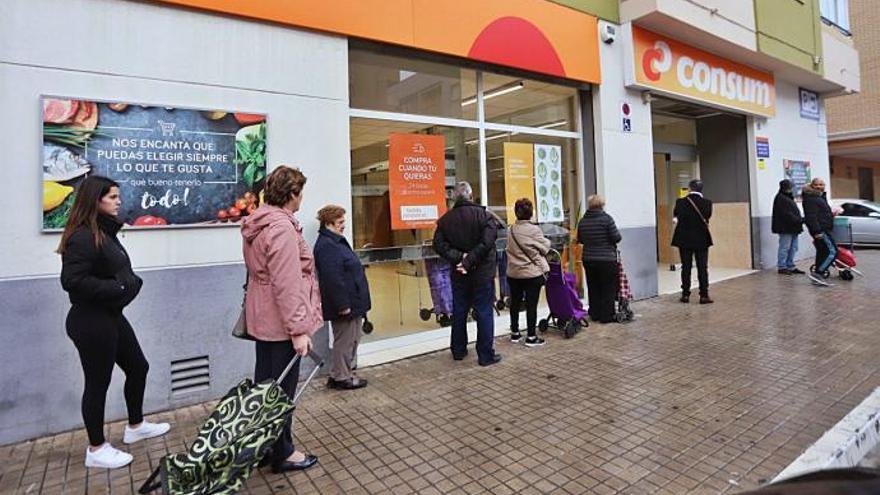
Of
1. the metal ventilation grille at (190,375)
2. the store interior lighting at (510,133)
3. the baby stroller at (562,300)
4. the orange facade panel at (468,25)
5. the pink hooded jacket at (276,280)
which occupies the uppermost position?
the orange facade panel at (468,25)

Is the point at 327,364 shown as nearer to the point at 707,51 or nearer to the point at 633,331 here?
the point at 633,331

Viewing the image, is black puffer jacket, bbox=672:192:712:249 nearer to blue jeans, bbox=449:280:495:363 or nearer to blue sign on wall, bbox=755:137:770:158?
blue jeans, bbox=449:280:495:363

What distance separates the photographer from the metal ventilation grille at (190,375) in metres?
4.34

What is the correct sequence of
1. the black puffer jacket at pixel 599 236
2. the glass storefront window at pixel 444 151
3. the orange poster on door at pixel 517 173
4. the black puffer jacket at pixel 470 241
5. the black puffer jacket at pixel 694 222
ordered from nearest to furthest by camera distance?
the black puffer jacket at pixel 470 241, the glass storefront window at pixel 444 151, the black puffer jacket at pixel 599 236, the orange poster on door at pixel 517 173, the black puffer jacket at pixel 694 222

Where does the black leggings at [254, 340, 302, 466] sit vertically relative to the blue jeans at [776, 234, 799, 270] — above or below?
below

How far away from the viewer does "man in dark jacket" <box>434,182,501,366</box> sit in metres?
5.14

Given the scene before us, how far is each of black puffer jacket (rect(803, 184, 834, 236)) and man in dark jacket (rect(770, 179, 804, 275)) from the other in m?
0.56

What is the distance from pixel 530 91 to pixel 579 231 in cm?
211

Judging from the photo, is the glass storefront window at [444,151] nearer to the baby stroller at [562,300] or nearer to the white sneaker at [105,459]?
the baby stroller at [562,300]

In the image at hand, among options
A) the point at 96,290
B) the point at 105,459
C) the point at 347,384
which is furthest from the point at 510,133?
the point at 105,459

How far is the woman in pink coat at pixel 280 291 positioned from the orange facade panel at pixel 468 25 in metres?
2.42

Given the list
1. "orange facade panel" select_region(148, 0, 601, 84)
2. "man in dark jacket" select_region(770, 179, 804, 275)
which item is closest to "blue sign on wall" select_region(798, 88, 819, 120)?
"man in dark jacket" select_region(770, 179, 804, 275)

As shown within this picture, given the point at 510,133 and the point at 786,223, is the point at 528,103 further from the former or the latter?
the point at 786,223

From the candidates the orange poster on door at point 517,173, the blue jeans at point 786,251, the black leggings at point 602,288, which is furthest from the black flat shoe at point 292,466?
the blue jeans at point 786,251
